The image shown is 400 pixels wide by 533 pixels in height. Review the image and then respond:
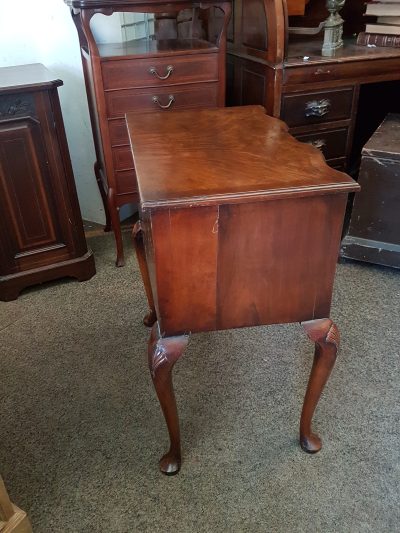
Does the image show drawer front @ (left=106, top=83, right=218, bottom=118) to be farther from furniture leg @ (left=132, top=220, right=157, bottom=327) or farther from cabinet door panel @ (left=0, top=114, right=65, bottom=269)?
furniture leg @ (left=132, top=220, right=157, bottom=327)

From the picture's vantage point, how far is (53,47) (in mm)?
2049

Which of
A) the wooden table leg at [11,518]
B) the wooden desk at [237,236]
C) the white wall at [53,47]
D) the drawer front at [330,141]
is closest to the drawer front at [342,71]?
the drawer front at [330,141]

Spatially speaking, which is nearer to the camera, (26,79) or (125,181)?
(26,79)

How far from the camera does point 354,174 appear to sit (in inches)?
102

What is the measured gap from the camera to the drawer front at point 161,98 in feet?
5.82

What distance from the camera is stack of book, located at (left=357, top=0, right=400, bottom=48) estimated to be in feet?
6.62

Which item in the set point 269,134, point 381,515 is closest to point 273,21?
point 269,134

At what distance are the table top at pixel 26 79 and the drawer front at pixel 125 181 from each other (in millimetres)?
412

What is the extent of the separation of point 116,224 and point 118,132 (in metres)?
0.39

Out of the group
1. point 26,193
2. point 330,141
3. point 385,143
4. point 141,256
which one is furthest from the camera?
point 330,141

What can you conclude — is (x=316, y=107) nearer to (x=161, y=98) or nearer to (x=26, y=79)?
(x=161, y=98)

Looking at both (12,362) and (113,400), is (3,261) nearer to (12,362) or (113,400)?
(12,362)

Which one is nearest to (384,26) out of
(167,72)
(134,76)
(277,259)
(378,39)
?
(378,39)

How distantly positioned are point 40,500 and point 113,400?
353 millimetres
